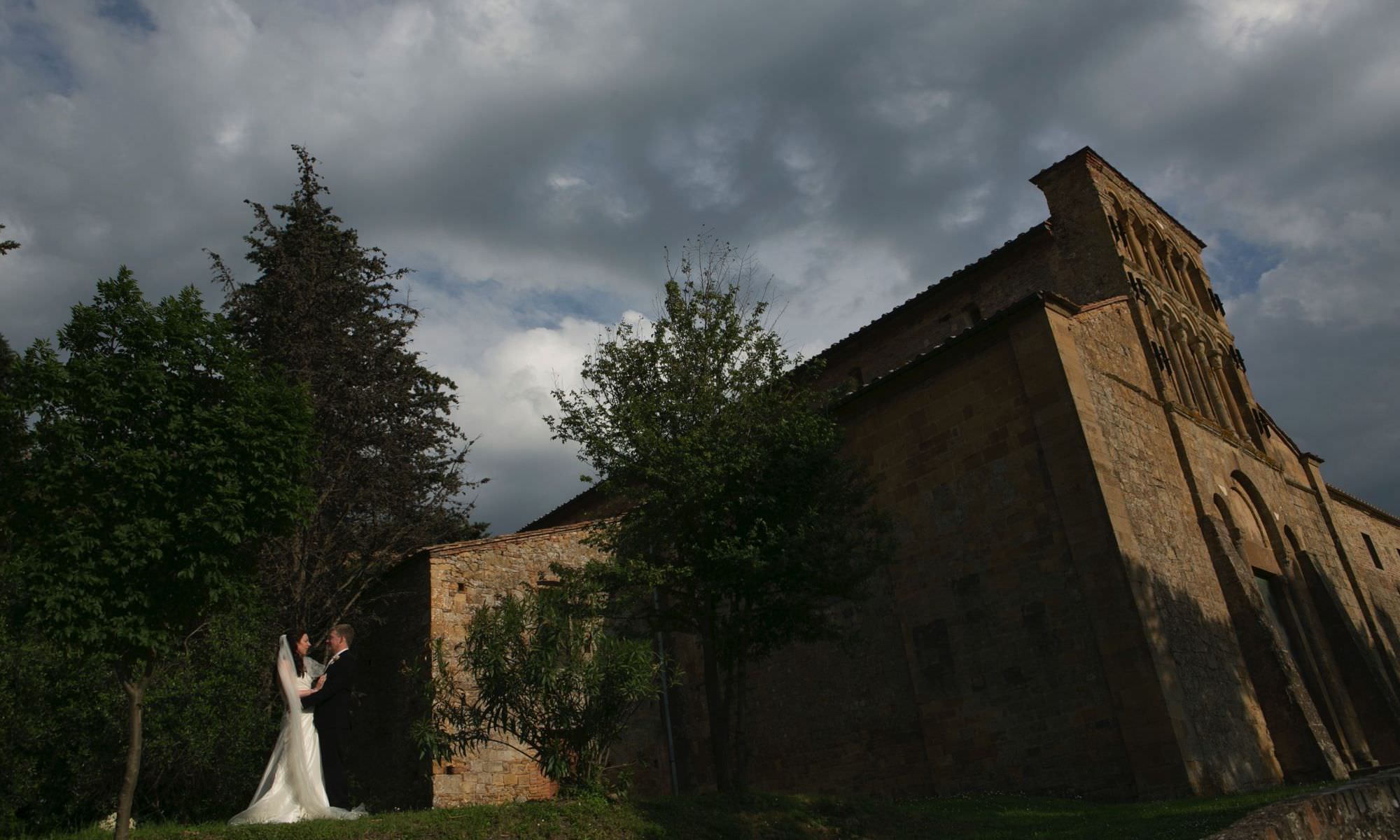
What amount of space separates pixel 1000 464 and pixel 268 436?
1196cm

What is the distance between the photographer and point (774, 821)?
10.9 m

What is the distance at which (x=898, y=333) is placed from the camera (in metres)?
22.4

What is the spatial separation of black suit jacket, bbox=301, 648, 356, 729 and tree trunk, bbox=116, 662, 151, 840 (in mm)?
1521

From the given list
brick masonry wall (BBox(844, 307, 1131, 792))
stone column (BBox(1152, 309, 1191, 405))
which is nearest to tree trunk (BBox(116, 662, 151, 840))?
brick masonry wall (BBox(844, 307, 1131, 792))

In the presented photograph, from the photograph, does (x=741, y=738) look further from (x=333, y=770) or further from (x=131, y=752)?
(x=131, y=752)

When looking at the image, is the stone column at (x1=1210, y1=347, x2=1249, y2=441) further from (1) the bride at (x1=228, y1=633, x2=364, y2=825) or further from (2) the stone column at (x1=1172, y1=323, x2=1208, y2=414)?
(1) the bride at (x1=228, y1=633, x2=364, y2=825)

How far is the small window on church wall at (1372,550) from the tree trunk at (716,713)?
87.0ft

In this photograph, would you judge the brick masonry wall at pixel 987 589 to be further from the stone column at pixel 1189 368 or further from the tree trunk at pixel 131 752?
the tree trunk at pixel 131 752

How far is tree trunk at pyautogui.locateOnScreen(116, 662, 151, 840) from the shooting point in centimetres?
810

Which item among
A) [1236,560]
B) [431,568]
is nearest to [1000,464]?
[1236,560]

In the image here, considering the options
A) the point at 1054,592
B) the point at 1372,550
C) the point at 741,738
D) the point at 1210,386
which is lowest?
the point at 741,738

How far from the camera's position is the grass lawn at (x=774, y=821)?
8.87 metres

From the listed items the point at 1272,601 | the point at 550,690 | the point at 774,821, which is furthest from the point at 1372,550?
the point at 550,690

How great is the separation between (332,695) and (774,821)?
5310 mm
